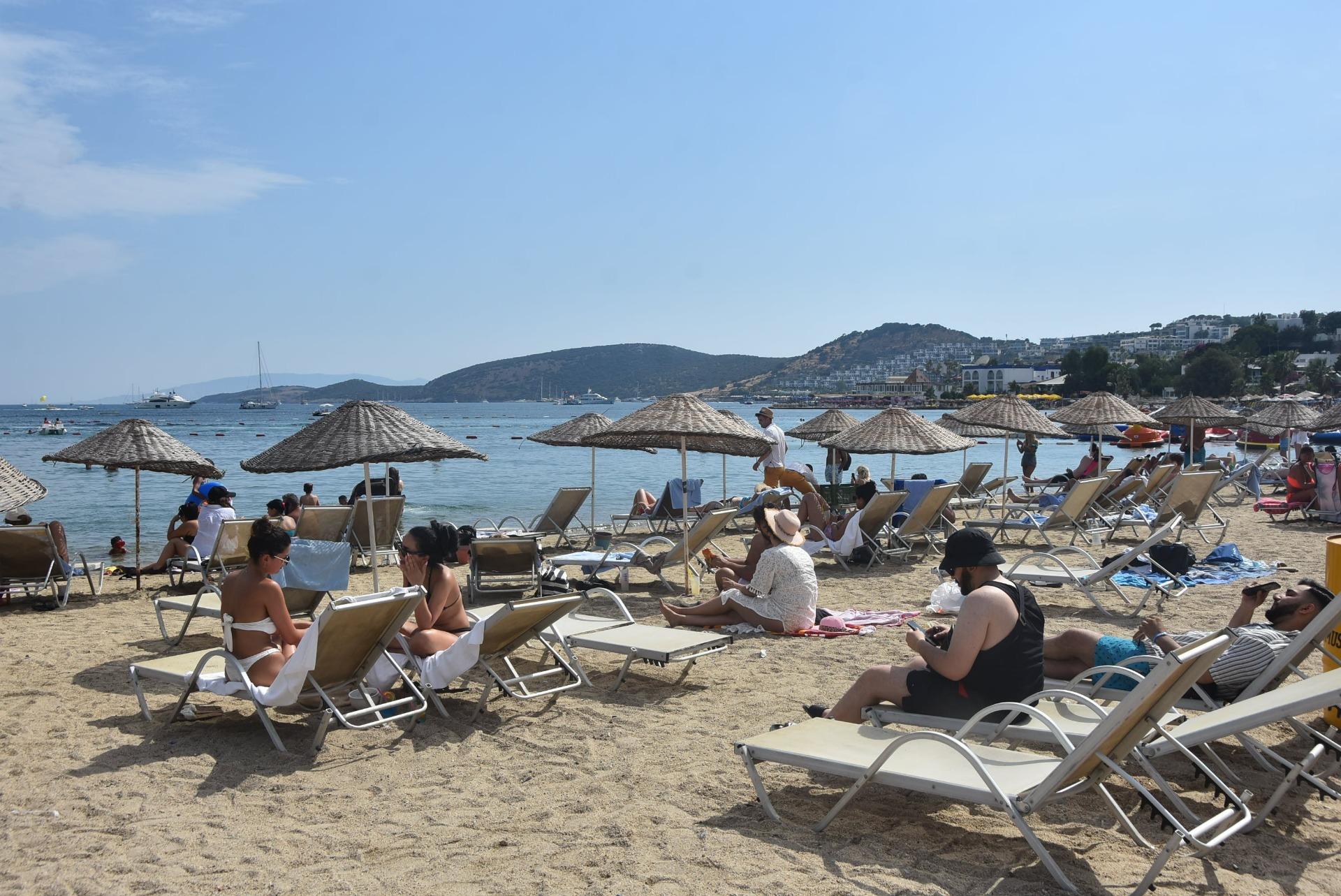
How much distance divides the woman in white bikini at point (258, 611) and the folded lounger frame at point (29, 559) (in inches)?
174

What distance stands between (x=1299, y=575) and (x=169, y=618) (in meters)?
9.52

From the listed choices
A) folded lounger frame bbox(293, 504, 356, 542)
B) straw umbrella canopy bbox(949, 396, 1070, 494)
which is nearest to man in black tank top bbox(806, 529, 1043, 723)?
folded lounger frame bbox(293, 504, 356, 542)

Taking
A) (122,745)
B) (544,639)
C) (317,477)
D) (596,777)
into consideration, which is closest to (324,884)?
(596,777)

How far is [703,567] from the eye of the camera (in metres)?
9.36

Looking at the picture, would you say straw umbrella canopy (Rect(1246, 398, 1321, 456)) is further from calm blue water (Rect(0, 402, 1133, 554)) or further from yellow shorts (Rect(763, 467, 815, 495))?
yellow shorts (Rect(763, 467, 815, 495))

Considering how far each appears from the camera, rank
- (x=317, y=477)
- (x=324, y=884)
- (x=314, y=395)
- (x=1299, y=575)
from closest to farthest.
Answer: (x=324, y=884)
(x=1299, y=575)
(x=317, y=477)
(x=314, y=395)

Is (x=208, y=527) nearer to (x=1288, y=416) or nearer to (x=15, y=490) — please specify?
(x=15, y=490)

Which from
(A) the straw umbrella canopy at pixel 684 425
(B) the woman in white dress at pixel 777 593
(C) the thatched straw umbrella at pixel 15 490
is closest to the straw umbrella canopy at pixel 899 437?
(A) the straw umbrella canopy at pixel 684 425

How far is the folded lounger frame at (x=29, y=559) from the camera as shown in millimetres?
7652

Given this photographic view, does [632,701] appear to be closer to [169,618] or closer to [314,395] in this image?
[169,618]

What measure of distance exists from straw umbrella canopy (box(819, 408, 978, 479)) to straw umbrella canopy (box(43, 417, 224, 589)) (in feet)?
23.2

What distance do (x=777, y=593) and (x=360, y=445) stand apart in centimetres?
308

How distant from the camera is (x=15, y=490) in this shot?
7727 millimetres

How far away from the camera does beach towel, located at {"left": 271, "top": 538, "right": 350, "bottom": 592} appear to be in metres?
6.17
